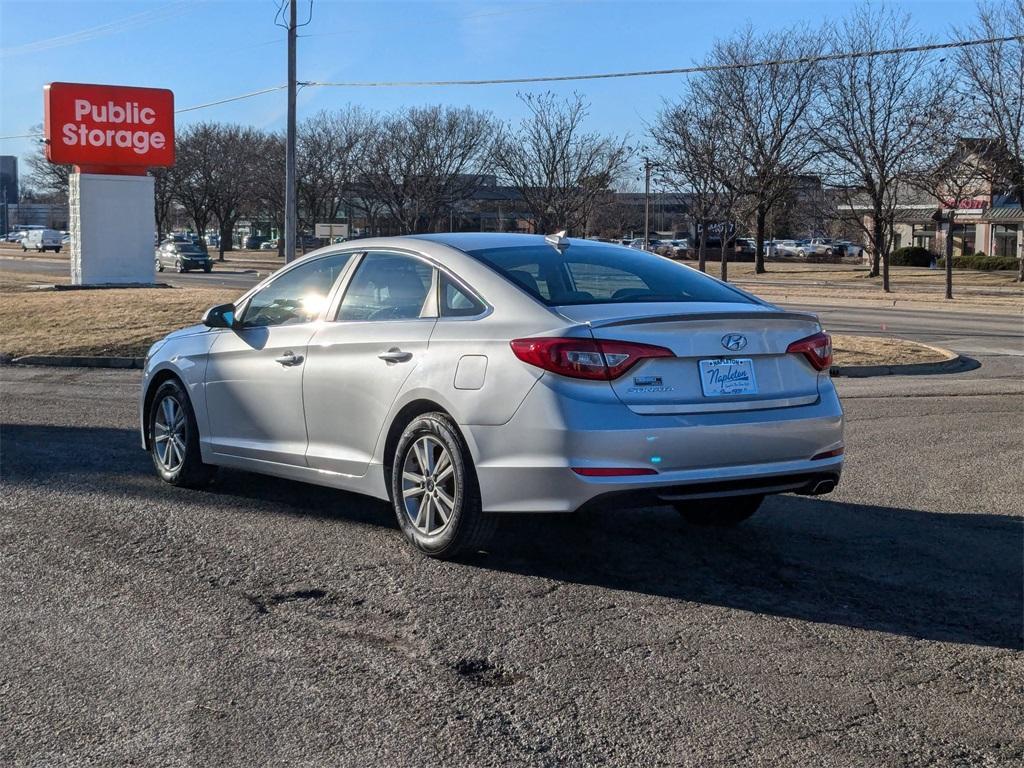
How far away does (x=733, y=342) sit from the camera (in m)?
5.57

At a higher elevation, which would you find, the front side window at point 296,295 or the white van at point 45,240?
the white van at point 45,240

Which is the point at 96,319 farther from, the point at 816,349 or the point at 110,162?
the point at 816,349

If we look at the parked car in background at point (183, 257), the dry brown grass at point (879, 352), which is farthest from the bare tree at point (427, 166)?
the dry brown grass at point (879, 352)

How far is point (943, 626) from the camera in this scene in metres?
4.89

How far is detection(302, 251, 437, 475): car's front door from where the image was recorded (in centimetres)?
607

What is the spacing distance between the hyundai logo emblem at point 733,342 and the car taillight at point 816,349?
285 millimetres

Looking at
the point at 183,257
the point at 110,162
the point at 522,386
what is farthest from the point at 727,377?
the point at 183,257

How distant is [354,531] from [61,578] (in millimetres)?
1555

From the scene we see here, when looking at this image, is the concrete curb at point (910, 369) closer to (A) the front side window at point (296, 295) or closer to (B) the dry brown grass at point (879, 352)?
(B) the dry brown grass at point (879, 352)

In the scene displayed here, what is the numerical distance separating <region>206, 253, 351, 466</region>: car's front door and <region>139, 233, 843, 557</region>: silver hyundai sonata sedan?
0.01m

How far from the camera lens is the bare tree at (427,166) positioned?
53.0 m

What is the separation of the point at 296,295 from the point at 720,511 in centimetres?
275

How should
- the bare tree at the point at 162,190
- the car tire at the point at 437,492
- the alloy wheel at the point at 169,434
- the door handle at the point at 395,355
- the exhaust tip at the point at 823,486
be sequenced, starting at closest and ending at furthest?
the car tire at the point at 437,492 → the exhaust tip at the point at 823,486 → the door handle at the point at 395,355 → the alloy wheel at the point at 169,434 → the bare tree at the point at 162,190

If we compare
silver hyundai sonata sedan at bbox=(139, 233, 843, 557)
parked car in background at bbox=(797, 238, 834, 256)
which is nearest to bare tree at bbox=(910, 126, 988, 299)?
silver hyundai sonata sedan at bbox=(139, 233, 843, 557)
